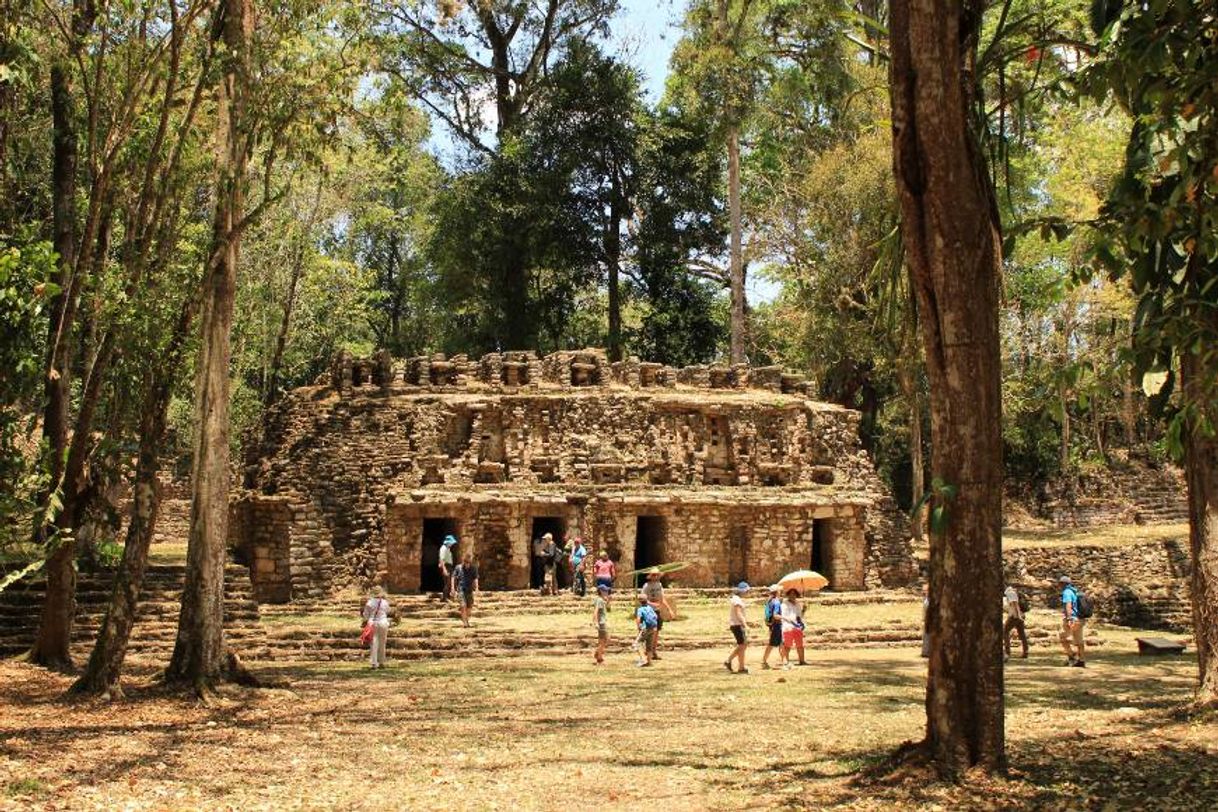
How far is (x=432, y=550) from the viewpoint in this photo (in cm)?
3089

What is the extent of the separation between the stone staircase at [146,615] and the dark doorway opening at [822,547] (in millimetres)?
14964

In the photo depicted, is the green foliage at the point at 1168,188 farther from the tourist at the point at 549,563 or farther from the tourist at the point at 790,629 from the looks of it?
the tourist at the point at 549,563

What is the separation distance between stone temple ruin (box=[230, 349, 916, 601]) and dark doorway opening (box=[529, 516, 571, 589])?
0.22ft

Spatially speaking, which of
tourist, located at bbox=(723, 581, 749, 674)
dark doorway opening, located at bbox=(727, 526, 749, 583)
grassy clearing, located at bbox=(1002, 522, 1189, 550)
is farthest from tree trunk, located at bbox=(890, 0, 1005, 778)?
grassy clearing, located at bbox=(1002, 522, 1189, 550)

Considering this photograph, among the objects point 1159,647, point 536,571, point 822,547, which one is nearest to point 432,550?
point 536,571

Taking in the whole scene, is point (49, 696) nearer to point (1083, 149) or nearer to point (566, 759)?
point (566, 759)

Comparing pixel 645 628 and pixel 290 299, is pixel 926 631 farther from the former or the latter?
pixel 290 299

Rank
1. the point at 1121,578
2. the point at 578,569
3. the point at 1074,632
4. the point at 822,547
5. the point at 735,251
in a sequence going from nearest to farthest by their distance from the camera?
1. the point at 1074,632
2. the point at 578,569
3. the point at 1121,578
4. the point at 822,547
5. the point at 735,251

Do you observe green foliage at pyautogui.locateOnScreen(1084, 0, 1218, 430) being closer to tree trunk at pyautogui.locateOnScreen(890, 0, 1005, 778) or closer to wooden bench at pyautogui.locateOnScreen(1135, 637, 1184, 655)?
tree trunk at pyautogui.locateOnScreen(890, 0, 1005, 778)

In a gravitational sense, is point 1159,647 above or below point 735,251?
below

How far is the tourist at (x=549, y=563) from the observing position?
26.1 m

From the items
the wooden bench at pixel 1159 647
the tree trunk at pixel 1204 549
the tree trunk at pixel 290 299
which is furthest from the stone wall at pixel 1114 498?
the tree trunk at pixel 1204 549

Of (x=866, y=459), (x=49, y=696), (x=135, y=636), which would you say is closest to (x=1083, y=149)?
(x=866, y=459)

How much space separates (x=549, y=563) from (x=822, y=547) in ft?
26.6
